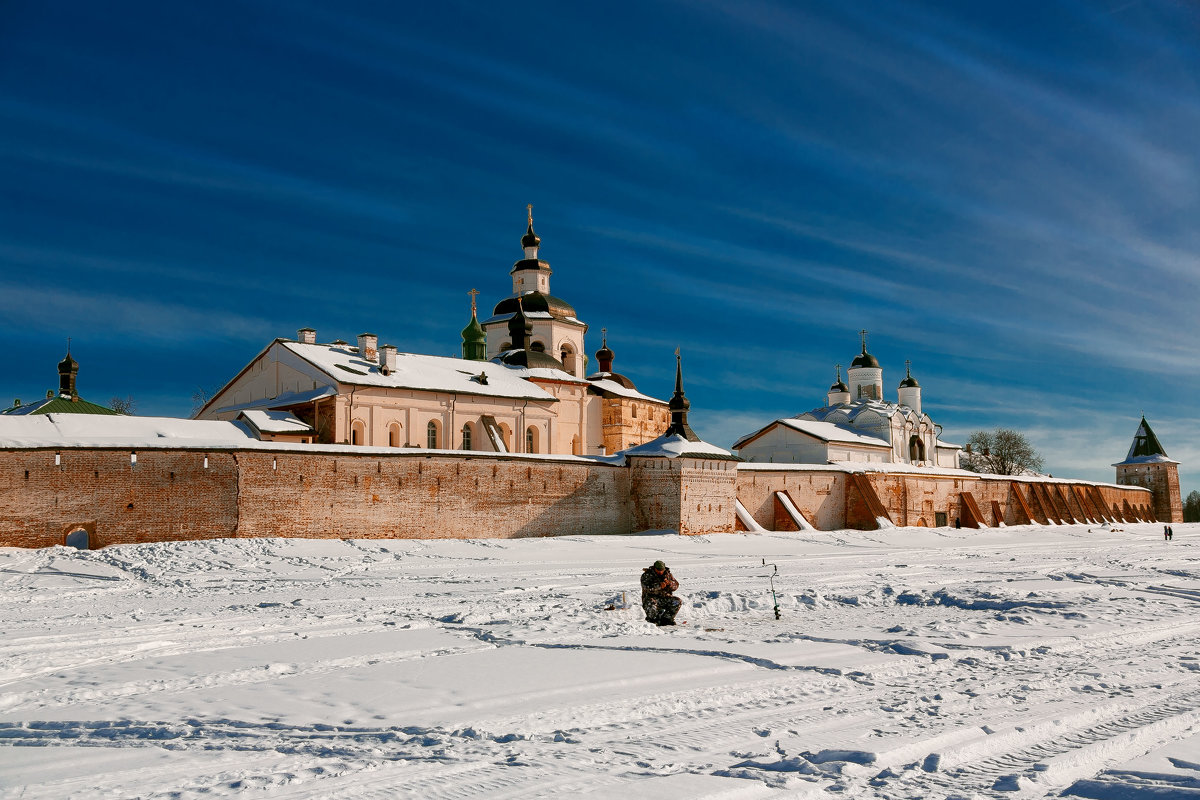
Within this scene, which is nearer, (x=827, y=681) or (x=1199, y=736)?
(x=1199, y=736)

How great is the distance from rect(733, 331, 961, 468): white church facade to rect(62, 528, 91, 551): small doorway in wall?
3091cm

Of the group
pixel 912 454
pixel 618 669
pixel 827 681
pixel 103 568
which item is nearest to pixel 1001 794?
pixel 827 681

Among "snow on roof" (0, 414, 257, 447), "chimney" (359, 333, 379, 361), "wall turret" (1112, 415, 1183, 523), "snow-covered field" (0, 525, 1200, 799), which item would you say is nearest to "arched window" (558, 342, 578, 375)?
"chimney" (359, 333, 379, 361)

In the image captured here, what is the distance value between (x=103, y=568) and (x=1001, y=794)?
16.8m

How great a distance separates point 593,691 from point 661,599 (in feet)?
12.5

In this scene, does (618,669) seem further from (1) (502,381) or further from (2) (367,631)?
(1) (502,381)

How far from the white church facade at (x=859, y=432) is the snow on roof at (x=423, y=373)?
567 inches

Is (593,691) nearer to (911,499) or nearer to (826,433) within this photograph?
(911,499)

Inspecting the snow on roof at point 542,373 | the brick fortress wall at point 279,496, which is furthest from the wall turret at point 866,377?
the brick fortress wall at point 279,496

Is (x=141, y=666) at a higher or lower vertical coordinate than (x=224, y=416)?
lower

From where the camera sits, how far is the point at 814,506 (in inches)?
1346

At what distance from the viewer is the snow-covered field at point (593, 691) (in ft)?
16.8

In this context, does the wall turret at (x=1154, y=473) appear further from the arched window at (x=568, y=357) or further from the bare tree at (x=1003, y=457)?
the arched window at (x=568, y=357)

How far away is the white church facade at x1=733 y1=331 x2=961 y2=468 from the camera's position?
44.2 metres
